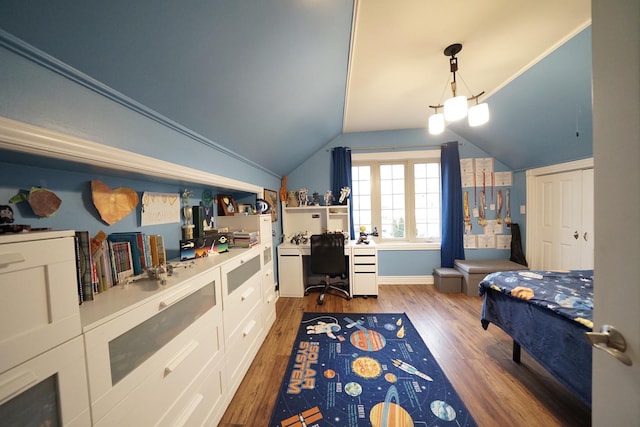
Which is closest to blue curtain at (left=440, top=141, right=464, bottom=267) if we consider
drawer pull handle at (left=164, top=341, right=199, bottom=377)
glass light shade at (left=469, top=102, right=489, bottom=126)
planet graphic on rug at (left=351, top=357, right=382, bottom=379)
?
glass light shade at (left=469, top=102, right=489, bottom=126)

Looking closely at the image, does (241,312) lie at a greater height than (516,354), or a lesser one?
greater

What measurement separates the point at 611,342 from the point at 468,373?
5.06ft

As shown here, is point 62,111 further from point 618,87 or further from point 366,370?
point 366,370

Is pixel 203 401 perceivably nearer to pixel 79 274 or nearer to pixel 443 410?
pixel 79 274

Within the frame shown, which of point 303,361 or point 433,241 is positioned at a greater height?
point 433,241

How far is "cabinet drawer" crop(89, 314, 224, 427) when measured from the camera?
2.43 feet

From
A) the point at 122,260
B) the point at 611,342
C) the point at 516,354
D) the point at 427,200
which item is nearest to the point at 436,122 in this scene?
the point at 427,200

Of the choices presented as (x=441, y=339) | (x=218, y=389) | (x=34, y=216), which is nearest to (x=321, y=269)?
(x=441, y=339)

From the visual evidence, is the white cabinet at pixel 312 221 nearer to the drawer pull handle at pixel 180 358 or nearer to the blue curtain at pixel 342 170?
the blue curtain at pixel 342 170

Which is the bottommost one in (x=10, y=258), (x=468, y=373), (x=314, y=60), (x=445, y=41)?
(x=468, y=373)

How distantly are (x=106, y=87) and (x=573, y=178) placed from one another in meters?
4.51

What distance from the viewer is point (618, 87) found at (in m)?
0.53

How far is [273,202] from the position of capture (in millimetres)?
3266

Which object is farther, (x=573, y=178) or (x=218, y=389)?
(x=573, y=178)
